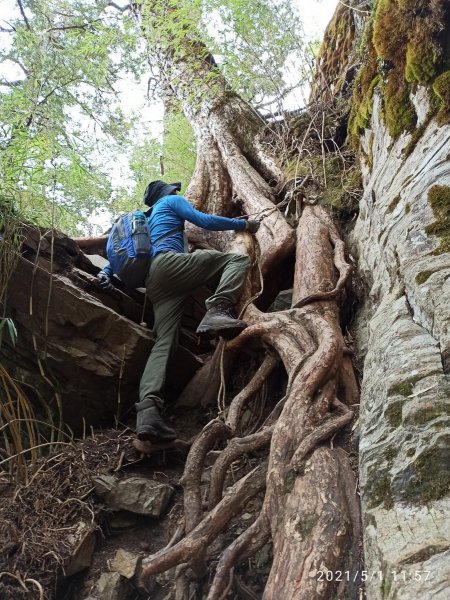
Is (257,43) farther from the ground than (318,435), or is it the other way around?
(257,43)

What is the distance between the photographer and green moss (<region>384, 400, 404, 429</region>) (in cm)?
212

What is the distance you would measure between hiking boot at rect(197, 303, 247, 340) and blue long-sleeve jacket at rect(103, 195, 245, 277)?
0.75 metres

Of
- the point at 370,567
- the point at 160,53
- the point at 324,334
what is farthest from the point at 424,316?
the point at 160,53

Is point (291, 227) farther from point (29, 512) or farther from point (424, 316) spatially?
point (29, 512)

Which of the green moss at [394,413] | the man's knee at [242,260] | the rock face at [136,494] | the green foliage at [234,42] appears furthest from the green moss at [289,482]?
the green foliage at [234,42]

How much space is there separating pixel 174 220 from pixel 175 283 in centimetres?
65

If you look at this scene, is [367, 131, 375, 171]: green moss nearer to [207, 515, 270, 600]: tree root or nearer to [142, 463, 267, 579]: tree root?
[142, 463, 267, 579]: tree root

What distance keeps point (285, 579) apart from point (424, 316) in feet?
4.38

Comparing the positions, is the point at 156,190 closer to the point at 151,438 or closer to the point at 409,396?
the point at 151,438

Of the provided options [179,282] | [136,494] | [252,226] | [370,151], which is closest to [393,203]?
[370,151]

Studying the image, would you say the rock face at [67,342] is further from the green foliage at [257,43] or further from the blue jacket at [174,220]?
the green foliage at [257,43]

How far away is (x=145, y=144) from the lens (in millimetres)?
9398

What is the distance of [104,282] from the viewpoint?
4.42 meters

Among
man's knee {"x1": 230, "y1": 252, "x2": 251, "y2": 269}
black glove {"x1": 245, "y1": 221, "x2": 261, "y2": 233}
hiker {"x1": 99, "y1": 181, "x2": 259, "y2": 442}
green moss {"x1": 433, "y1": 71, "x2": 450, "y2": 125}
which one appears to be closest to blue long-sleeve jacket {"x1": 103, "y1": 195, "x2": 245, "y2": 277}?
hiker {"x1": 99, "y1": 181, "x2": 259, "y2": 442}
